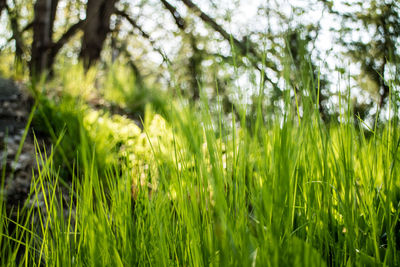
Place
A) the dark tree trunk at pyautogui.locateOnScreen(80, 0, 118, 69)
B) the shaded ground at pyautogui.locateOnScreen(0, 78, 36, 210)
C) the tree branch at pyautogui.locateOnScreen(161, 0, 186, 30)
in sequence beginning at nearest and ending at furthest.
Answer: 1. the shaded ground at pyautogui.locateOnScreen(0, 78, 36, 210)
2. the tree branch at pyautogui.locateOnScreen(161, 0, 186, 30)
3. the dark tree trunk at pyautogui.locateOnScreen(80, 0, 118, 69)

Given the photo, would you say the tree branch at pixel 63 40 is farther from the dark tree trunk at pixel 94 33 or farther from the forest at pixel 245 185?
the forest at pixel 245 185

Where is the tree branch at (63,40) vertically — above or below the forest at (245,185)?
above

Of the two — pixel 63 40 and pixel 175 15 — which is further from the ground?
pixel 175 15

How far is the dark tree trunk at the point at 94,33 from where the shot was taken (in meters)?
4.32

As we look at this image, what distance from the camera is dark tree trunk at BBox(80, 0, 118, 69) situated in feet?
14.2

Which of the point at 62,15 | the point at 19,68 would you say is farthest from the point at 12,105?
the point at 62,15

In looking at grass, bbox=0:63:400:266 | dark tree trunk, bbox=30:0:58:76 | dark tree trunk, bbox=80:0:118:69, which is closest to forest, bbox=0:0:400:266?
grass, bbox=0:63:400:266

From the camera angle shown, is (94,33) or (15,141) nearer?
(15,141)

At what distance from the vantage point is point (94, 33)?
4480 mm

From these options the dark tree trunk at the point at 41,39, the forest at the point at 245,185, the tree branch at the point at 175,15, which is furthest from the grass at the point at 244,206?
the dark tree trunk at the point at 41,39

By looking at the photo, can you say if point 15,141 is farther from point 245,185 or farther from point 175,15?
point 175,15

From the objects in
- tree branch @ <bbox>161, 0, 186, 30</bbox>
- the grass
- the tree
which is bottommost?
the grass

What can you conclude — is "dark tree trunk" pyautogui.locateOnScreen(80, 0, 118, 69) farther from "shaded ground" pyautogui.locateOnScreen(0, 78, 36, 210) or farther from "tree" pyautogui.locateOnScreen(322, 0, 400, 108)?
"tree" pyautogui.locateOnScreen(322, 0, 400, 108)

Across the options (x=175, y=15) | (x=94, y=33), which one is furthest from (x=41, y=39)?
(x=175, y=15)
